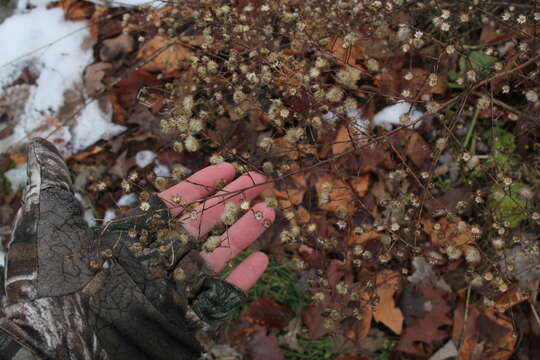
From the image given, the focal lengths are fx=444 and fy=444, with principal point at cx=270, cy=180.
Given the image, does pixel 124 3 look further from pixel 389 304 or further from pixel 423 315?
pixel 423 315

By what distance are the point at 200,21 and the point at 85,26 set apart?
1.58m

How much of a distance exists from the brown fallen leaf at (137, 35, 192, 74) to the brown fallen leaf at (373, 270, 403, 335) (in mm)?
1740

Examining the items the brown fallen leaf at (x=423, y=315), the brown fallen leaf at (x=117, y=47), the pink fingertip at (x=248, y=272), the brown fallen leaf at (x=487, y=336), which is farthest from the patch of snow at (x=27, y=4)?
the brown fallen leaf at (x=487, y=336)

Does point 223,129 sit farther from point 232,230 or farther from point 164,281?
point 164,281

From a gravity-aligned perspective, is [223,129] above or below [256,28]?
below

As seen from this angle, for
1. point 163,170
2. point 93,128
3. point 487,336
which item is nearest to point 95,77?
point 93,128

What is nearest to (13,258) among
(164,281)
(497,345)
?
(164,281)

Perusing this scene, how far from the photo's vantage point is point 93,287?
183 centimetres

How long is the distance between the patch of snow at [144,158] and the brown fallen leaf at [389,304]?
1.62m

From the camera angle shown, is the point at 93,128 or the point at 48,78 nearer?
the point at 93,128

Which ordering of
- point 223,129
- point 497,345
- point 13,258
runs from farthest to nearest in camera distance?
1. point 223,129
2. point 497,345
3. point 13,258

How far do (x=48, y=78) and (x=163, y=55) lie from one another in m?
0.97

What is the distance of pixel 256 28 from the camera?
6.98 ft

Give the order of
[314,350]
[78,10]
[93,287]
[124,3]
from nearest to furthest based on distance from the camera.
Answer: [93,287] → [314,350] → [124,3] → [78,10]
